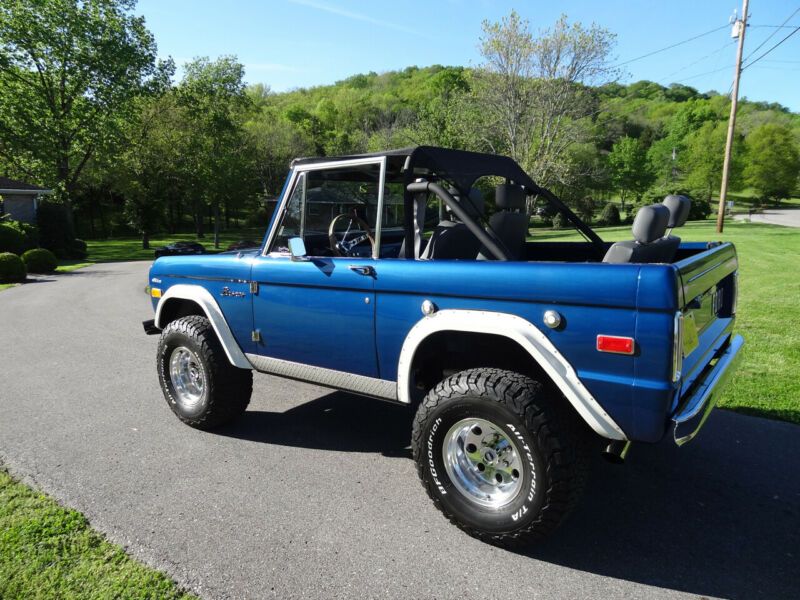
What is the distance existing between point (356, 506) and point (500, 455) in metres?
0.97

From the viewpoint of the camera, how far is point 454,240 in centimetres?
369

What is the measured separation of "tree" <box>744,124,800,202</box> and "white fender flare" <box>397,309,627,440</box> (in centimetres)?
6775

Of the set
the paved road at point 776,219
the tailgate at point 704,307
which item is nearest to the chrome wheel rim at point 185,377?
the tailgate at point 704,307

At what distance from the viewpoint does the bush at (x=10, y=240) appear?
22922mm

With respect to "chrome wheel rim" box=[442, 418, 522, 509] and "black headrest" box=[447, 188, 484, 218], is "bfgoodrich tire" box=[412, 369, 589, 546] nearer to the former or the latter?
"chrome wheel rim" box=[442, 418, 522, 509]

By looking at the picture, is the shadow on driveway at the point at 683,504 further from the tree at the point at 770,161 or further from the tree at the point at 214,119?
the tree at the point at 770,161

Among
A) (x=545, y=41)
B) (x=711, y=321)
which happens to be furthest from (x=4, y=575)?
(x=545, y=41)

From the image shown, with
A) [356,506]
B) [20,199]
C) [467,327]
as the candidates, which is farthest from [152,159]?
[467,327]

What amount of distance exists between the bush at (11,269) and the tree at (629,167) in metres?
56.8

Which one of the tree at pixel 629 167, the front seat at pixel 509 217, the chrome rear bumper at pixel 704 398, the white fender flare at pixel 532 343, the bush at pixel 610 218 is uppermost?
the tree at pixel 629 167

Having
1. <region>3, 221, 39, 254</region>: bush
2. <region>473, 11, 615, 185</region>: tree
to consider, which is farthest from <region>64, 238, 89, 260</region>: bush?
<region>473, 11, 615, 185</region>: tree

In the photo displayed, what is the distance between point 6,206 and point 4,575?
31.5 m

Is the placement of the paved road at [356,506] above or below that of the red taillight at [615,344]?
below

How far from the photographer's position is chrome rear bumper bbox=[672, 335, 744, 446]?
8.43 ft
